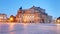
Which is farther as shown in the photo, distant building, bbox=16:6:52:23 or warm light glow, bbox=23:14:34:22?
warm light glow, bbox=23:14:34:22

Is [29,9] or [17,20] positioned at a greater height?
[29,9]

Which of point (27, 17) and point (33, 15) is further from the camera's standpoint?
point (27, 17)

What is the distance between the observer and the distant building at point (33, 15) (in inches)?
735

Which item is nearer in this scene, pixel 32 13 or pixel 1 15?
pixel 1 15

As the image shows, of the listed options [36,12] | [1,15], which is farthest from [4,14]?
[36,12]

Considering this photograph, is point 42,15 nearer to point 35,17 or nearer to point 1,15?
point 35,17

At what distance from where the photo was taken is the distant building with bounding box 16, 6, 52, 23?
18659 millimetres

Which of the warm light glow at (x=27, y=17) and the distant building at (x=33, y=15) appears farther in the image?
the warm light glow at (x=27, y=17)

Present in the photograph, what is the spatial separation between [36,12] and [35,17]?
736 mm

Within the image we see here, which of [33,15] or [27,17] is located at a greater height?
[33,15]

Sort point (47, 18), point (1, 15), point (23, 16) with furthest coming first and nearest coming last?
point (23, 16) → point (47, 18) → point (1, 15)

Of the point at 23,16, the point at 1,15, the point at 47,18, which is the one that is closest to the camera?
the point at 1,15

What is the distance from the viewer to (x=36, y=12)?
19281 mm

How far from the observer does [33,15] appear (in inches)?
775
